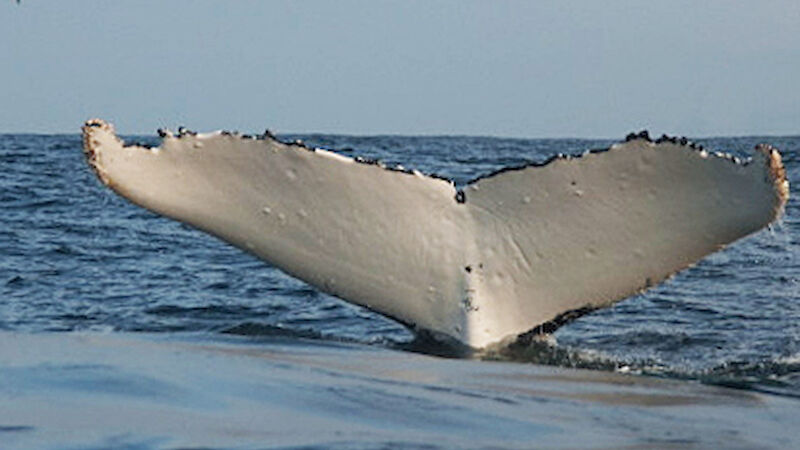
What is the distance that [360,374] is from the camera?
5047 millimetres

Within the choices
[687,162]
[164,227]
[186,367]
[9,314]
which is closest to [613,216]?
[687,162]

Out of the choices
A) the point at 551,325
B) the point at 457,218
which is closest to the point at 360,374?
the point at 457,218

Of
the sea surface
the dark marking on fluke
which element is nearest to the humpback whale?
the dark marking on fluke

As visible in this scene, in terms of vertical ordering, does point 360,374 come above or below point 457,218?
below

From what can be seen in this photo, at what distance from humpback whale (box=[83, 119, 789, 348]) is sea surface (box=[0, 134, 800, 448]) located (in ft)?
0.82

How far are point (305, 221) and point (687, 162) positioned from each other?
1444 mm

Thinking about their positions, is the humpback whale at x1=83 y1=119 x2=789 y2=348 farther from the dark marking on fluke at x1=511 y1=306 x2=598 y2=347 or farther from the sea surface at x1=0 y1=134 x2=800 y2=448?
the sea surface at x1=0 y1=134 x2=800 y2=448

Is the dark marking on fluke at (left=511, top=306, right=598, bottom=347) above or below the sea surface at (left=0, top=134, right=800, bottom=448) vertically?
above

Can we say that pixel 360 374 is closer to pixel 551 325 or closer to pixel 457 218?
pixel 457 218

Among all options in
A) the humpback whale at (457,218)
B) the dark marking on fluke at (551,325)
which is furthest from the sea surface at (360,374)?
the humpback whale at (457,218)

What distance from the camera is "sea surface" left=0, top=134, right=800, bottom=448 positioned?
374 centimetres

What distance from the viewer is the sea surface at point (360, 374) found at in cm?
374

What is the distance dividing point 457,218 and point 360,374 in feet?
3.31

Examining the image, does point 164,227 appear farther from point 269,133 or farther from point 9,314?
point 269,133
